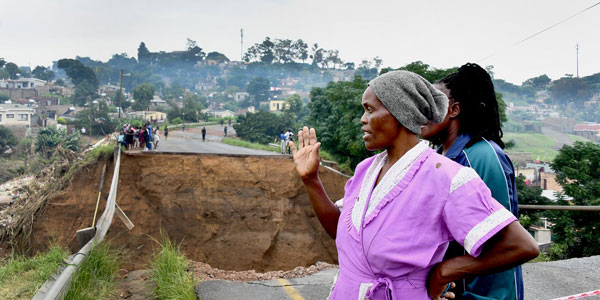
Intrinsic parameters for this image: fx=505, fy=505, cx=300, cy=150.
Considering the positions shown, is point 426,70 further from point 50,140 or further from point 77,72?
point 77,72

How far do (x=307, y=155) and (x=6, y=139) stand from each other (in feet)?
→ 206

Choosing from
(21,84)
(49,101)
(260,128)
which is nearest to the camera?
(260,128)

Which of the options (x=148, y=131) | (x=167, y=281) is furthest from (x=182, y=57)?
(x=167, y=281)

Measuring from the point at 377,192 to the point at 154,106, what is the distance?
96250 mm

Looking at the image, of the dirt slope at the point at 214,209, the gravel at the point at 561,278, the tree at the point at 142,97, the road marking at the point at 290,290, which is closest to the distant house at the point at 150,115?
the tree at the point at 142,97

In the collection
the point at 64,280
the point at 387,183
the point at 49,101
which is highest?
the point at 49,101

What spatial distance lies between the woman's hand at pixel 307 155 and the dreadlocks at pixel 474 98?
0.74 m

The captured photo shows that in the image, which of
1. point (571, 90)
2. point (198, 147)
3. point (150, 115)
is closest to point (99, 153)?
point (198, 147)

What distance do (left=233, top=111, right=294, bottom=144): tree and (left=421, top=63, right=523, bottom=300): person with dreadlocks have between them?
4557 cm

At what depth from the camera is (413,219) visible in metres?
1.74

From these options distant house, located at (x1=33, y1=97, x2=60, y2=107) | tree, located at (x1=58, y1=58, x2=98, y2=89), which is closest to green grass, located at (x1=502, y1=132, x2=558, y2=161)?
distant house, located at (x1=33, y1=97, x2=60, y2=107)

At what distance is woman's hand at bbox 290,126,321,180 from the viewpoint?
2.23m

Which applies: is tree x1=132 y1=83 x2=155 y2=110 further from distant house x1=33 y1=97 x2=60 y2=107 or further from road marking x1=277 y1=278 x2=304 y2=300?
road marking x1=277 y1=278 x2=304 y2=300

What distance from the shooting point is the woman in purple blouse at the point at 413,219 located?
1.68 meters
